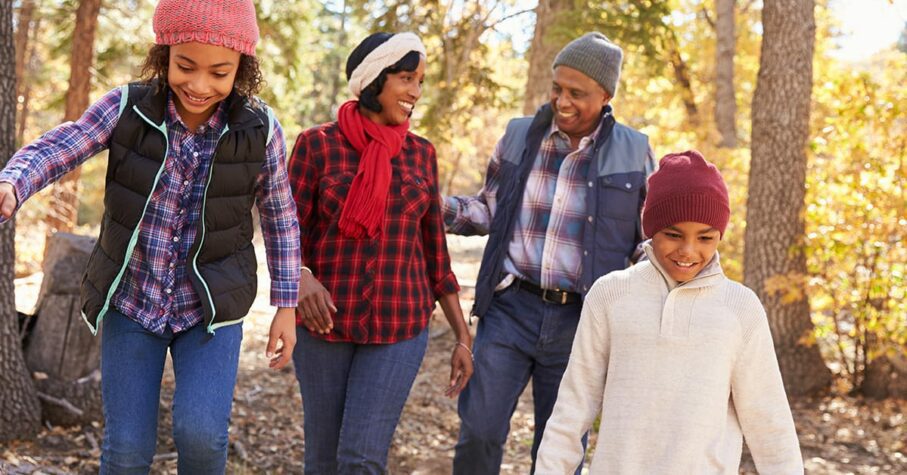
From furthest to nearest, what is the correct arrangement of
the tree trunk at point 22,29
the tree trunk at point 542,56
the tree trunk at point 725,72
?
1. the tree trunk at point 725,72
2. the tree trunk at point 22,29
3. the tree trunk at point 542,56

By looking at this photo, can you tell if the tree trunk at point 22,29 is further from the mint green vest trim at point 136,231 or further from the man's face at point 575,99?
the mint green vest trim at point 136,231

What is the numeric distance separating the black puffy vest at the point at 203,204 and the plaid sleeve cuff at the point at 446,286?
948 millimetres

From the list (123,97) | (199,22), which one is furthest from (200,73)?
(123,97)

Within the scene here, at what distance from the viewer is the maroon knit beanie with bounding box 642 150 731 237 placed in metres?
2.81

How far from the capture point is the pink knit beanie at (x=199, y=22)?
2834mm

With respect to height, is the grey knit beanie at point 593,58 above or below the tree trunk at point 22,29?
below

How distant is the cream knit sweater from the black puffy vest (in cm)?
117

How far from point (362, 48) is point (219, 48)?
93 cm

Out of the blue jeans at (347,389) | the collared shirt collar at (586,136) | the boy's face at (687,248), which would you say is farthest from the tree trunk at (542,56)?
the boy's face at (687,248)

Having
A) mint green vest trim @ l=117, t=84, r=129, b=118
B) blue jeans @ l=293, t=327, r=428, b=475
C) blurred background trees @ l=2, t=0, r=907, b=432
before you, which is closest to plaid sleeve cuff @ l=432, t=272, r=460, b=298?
blue jeans @ l=293, t=327, r=428, b=475

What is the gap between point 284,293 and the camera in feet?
10.8

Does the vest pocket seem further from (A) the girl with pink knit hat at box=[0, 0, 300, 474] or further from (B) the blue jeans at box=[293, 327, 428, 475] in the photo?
(A) the girl with pink knit hat at box=[0, 0, 300, 474]

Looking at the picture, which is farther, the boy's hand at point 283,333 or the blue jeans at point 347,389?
the blue jeans at point 347,389

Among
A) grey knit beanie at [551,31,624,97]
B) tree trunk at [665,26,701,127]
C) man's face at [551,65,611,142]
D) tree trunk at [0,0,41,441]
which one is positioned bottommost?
tree trunk at [0,0,41,441]
